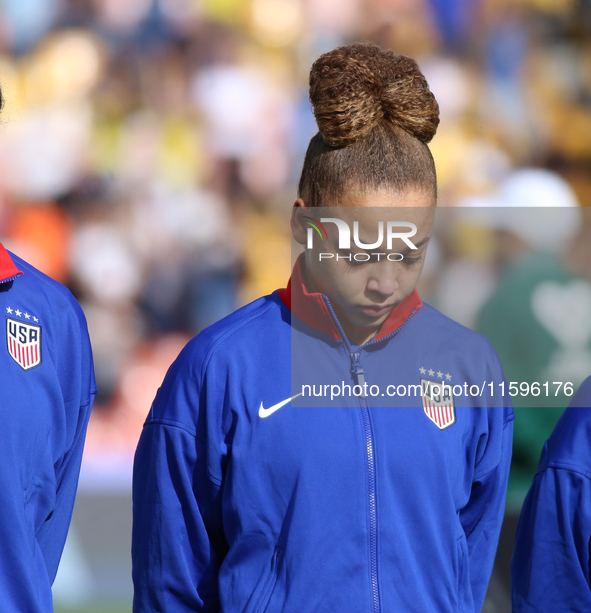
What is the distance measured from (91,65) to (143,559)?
9.84 feet

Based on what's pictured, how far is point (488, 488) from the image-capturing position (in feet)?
5.00

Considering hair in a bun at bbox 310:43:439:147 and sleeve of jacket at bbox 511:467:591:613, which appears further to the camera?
sleeve of jacket at bbox 511:467:591:613

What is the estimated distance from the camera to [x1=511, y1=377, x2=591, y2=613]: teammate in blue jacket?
1.49m

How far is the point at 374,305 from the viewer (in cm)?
139

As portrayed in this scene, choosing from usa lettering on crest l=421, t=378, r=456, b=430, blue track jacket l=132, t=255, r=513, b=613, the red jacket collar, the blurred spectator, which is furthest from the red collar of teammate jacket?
the blurred spectator

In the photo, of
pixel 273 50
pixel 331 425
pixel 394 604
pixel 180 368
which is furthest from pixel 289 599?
pixel 273 50

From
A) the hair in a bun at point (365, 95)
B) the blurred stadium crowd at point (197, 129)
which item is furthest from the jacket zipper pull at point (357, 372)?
the blurred stadium crowd at point (197, 129)

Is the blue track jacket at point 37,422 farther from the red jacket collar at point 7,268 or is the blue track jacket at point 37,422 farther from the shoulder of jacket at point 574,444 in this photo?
the shoulder of jacket at point 574,444

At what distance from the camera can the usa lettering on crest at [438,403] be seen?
4.68ft

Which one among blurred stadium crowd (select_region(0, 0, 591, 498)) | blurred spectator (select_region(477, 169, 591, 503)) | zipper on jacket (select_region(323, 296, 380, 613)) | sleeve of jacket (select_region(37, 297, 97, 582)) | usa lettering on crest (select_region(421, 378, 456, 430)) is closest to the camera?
zipper on jacket (select_region(323, 296, 380, 613))

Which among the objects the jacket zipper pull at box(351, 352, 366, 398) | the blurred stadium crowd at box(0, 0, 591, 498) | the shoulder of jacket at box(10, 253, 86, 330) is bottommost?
the jacket zipper pull at box(351, 352, 366, 398)

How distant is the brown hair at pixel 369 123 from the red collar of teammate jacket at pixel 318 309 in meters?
0.16

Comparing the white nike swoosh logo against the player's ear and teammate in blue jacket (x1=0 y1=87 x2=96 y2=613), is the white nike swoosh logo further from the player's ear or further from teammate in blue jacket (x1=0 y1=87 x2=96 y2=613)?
teammate in blue jacket (x1=0 y1=87 x2=96 y2=613)

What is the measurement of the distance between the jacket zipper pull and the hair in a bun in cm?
36
